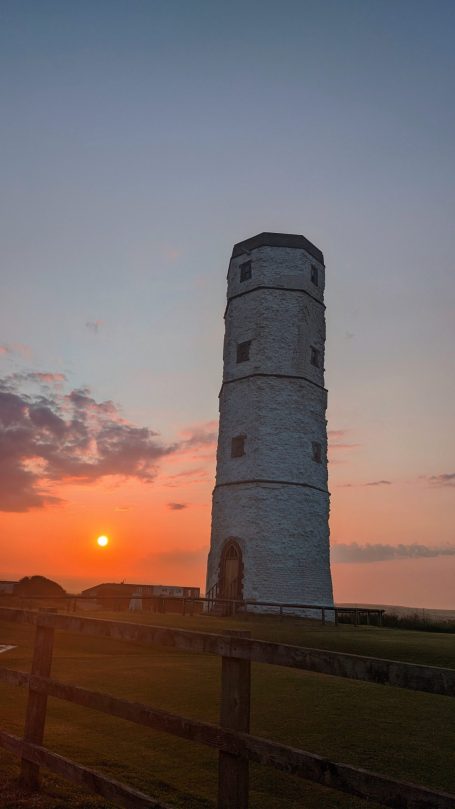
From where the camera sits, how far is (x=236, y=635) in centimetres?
386

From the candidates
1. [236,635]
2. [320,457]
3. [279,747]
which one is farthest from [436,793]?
[320,457]

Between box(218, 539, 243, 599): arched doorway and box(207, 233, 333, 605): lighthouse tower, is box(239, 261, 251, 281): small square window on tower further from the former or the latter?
box(218, 539, 243, 599): arched doorway

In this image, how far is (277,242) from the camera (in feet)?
104

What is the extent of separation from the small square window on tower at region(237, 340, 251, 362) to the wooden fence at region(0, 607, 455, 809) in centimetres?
2611

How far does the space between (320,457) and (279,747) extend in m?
→ 26.9

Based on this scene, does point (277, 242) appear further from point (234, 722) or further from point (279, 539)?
point (234, 722)

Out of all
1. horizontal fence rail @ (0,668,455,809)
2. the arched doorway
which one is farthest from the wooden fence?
the arched doorway

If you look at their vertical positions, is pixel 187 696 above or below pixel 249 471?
below

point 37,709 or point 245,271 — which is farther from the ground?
point 245,271

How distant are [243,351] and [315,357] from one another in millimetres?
3780

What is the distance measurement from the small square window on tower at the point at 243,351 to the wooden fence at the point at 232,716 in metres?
26.1

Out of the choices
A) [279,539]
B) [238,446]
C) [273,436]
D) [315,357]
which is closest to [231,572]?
[279,539]

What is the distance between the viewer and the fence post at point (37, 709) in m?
4.65

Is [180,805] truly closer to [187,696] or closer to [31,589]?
[187,696]
